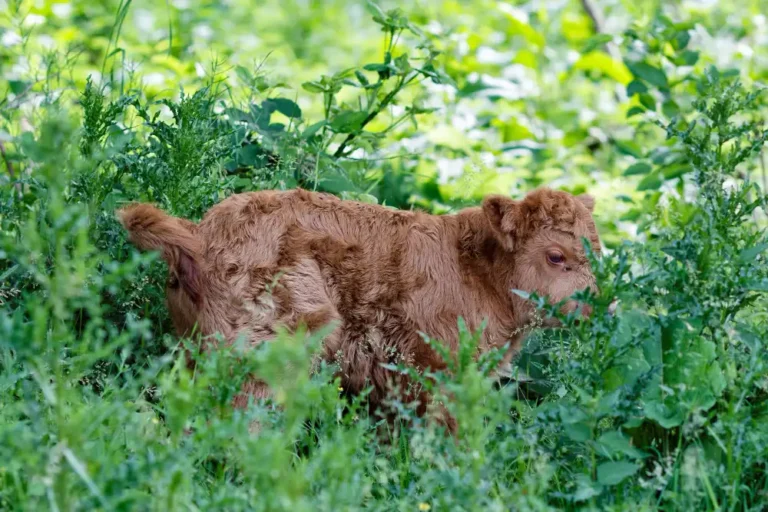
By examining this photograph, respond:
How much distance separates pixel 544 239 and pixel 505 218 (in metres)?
A: 0.23

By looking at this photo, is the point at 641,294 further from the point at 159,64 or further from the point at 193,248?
the point at 159,64

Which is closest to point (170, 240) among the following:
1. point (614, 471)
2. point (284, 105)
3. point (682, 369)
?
point (284, 105)

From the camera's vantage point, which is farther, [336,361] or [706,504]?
[336,361]

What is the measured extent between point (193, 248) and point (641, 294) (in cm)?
192

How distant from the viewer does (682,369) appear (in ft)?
11.8

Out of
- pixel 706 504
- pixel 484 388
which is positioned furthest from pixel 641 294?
pixel 484 388

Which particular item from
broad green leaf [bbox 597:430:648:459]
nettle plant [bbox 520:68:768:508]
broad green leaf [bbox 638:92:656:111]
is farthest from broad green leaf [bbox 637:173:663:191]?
broad green leaf [bbox 597:430:648:459]

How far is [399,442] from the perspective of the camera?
4129 mm

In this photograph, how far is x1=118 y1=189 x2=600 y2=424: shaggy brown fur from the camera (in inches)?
157

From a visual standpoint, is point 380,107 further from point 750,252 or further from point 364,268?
point 750,252

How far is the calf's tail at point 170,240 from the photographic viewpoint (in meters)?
3.82

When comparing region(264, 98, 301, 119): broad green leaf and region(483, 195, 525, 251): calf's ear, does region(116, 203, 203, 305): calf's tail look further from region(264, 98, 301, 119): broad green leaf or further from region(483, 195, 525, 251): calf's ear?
region(264, 98, 301, 119): broad green leaf

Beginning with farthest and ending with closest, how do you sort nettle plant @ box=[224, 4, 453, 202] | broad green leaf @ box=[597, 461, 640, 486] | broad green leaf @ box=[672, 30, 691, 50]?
broad green leaf @ box=[672, 30, 691, 50]
nettle plant @ box=[224, 4, 453, 202]
broad green leaf @ box=[597, 461, 640, 486]

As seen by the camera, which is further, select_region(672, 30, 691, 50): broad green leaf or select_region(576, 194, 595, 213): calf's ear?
select_region(672, 30, 691, 50): broad green leaf
